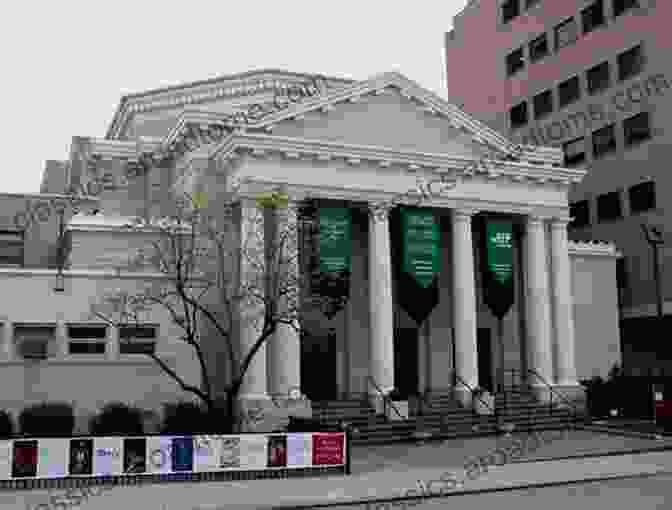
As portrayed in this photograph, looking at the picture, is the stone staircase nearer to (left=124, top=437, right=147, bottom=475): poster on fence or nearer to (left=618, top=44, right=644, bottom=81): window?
(left=124, top=437, right=147, bottom=475): poster on fence

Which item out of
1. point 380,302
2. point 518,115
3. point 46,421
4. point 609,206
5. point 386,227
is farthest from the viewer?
point 518,115

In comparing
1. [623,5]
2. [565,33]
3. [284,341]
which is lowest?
[284,341]

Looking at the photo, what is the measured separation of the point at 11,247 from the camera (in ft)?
122

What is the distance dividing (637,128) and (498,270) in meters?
16.4

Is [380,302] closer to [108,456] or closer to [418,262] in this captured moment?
[418,262]

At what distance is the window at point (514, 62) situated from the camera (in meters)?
54.1

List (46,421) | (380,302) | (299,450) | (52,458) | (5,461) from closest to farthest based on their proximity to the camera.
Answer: (5,461) < (52,458) < (299,450) < (46,421) < (380,302)

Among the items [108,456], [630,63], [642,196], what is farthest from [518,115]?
[108,456]

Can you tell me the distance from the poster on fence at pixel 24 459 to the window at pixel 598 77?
37.9 metres

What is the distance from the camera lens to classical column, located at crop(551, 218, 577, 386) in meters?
33.5

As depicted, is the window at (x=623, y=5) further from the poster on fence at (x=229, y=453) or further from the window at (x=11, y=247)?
the poster on fence at (x=229, y=453)

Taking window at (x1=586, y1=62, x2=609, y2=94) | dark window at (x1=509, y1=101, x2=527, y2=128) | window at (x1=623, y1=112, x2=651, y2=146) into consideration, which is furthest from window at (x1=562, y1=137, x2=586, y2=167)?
dark window at (x1=509, y1=101, x2=527, y2=128)

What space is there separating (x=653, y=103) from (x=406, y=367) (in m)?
19.8

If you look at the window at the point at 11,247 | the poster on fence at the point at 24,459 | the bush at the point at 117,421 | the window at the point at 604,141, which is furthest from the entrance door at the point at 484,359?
the poster on fence at the point at 24,459
